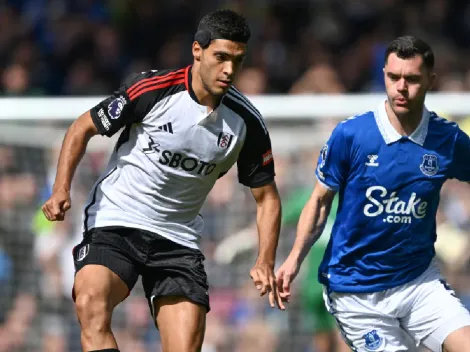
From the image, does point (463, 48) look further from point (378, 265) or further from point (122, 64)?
point (378, 265)

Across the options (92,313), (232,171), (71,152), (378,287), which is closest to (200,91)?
(71,152)

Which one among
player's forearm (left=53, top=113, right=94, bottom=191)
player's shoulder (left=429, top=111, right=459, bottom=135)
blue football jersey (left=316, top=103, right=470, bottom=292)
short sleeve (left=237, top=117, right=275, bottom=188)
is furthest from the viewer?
short sleeve (left=237, top=117, right=275, bottom=188)

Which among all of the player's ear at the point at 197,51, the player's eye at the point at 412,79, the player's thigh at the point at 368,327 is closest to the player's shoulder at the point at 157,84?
the player's ear at the point at 197,51

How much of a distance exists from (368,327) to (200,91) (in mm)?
1724

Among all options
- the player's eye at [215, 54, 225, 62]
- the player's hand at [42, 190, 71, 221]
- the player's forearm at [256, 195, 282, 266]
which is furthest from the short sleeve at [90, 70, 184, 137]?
the player's forearm at [256, 195, 282, 266]

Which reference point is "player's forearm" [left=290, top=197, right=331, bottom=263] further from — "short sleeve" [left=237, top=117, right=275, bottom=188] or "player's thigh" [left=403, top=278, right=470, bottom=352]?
"player's thigh" [left=403, top=278, right=470, bottom=352]

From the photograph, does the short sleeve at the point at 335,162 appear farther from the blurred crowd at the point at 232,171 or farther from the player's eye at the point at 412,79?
the blurred crowd at the point at 232,171

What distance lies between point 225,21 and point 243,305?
4.15m

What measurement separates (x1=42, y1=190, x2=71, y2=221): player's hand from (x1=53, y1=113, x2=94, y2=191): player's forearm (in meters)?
0.15

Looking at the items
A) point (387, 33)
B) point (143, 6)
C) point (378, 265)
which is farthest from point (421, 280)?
point (143, 6)

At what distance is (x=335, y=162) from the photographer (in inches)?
259

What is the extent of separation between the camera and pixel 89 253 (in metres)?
6.47

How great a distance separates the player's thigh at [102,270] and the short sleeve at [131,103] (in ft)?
2.11

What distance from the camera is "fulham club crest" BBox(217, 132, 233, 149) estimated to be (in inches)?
260
